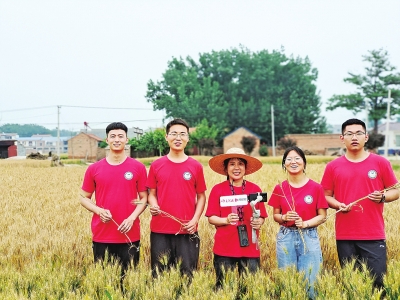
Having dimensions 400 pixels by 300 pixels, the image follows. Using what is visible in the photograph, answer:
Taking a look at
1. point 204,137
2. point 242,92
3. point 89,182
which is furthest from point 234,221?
point 242,92

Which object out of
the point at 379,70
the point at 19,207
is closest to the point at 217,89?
the point at 379,70

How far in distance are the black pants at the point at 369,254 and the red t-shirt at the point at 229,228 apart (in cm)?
83

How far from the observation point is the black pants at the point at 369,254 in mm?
4137

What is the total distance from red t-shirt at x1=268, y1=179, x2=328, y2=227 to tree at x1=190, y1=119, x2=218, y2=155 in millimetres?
46391

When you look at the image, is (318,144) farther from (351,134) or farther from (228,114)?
(351,134)

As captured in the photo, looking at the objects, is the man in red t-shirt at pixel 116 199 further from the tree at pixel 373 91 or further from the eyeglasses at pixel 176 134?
the tree at pixel 373 91

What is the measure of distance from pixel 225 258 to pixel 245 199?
0.62 meters

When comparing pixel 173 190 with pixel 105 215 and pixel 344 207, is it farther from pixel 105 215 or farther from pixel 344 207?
pixel 344 207

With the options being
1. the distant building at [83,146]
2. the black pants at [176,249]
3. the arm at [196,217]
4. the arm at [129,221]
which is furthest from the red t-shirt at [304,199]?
the distant building at [83,146]

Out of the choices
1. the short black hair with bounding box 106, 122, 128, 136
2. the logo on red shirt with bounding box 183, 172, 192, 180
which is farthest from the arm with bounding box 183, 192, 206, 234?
the short black hair with bounding box 106, 122, 128, 136

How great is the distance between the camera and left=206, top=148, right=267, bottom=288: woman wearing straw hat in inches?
159

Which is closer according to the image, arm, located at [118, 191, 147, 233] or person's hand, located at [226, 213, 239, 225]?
person's hand, located at [226, 213, 239, 225]

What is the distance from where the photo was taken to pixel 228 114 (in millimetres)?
61906

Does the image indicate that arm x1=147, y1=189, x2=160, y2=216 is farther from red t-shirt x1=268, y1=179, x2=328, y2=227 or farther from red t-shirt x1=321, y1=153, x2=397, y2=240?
red t-shirt x1=321, y1=153, x2=397, y2=240
